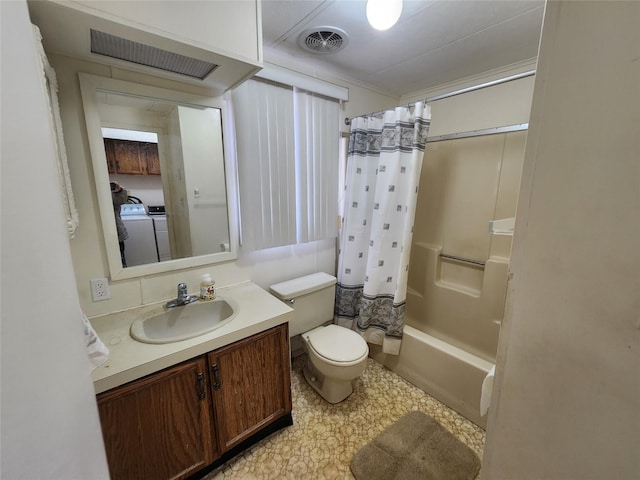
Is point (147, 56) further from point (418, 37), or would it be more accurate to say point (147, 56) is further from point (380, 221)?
point (380, 221)

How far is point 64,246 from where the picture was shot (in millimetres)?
479

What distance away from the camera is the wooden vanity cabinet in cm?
102

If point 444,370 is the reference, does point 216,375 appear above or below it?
above

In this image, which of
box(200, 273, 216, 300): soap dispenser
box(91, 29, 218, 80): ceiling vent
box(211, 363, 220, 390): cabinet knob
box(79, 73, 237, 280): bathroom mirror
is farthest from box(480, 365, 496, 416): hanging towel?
box(91, 29, 218, 80): ceiling vent

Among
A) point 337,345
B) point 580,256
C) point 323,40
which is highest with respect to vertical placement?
point 323,40

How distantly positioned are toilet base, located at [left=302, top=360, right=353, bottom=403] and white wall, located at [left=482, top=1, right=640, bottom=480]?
1.40 m

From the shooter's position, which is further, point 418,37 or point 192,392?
point 418,37

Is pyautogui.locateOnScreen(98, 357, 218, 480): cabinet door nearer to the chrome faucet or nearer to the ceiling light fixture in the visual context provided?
the chrome faucet

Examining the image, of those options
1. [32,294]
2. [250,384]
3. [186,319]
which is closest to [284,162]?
[186,319]

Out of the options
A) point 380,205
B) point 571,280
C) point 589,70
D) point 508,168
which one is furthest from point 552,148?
point 508,168

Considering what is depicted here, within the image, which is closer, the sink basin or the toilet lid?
the sink basin

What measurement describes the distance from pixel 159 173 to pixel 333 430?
1.77 metres

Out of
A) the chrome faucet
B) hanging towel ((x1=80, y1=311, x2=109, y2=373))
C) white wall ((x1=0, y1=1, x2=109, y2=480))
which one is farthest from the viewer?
the chrome faucet

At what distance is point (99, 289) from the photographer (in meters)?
1.29
